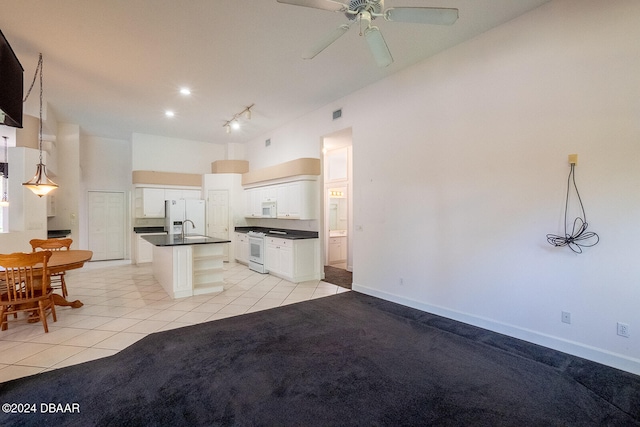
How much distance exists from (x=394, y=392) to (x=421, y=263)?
2.13 meters

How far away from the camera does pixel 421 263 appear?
4.04 m

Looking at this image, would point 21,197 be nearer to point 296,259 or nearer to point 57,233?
point 57,233

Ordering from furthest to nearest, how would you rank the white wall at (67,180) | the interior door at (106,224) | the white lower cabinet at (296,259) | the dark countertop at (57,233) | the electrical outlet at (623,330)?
the interior door at (106,224), the white wall at (67,180), the dark countertop at (57,233), the white lower cabinet at (296,259), the electrical outlet at (623,330)

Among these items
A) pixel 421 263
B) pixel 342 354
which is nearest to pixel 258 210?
pixel 421 263

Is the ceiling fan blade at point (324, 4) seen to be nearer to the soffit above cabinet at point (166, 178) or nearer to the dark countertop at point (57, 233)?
the soffit above cabinet at point (166, 178)

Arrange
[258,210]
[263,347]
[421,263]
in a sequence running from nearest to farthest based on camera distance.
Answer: [263,347]
[421,263]
[258,210]

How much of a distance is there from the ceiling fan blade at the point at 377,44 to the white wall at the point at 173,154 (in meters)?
7.12

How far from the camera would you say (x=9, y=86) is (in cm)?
290

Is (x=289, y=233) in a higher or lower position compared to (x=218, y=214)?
lower

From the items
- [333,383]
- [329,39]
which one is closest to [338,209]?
[329,39]

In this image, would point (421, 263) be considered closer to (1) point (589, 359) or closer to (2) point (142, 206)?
(1) point (589, 359)

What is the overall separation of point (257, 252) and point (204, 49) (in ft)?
13.8

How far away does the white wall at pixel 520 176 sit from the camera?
2547mm

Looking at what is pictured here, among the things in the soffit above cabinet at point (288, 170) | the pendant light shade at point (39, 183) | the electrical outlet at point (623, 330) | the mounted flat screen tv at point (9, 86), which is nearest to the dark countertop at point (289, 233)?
the soffit above cabinet at point (288, 170)
